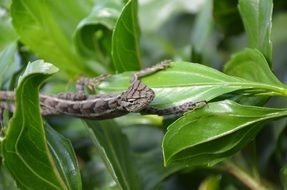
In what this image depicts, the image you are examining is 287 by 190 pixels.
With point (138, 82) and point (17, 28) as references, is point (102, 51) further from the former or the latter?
point (138, 82)

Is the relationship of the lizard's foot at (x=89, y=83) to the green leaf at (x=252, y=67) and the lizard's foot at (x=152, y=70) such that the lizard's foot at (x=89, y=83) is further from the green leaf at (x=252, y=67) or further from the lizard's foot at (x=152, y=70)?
the green leaf at (x=252, y=67)

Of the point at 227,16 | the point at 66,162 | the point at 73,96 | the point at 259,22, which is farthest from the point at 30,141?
the point at 227,16

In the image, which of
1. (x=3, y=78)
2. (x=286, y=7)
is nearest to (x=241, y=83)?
(x=3, y=78)

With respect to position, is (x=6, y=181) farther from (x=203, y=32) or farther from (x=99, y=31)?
(x=203, y=32)

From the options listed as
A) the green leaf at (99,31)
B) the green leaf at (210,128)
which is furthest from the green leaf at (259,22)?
the green leaf at (99,31)

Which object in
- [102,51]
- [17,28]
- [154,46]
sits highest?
[17,28]

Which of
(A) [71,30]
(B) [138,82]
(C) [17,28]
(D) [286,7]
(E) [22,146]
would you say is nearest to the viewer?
(E) [22,146]
